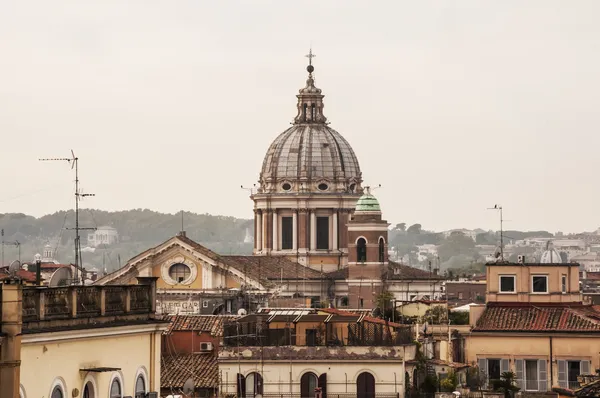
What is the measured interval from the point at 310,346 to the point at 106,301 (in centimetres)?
1806

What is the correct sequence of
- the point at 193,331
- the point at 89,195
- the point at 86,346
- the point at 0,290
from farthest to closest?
the point at 193,331, the point at 89,195, the point at 86,346, the point at 0,290

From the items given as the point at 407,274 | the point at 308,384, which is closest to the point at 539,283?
the point at 308,384

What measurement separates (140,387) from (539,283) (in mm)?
31006

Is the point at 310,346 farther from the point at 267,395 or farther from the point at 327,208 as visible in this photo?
the point at 327,208

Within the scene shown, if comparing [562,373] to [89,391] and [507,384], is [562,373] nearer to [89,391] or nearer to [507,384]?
[507,384]

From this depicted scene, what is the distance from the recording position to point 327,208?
423ft

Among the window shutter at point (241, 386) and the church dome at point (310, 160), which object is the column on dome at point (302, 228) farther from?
the window shutter at point (241, 386)

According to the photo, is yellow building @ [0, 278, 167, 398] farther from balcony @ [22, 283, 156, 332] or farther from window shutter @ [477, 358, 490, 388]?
window shutter @ [477, 358, 490, 388]

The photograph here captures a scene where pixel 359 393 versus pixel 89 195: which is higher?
pixel 89 195

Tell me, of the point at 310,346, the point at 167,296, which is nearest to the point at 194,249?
the point at 167,296

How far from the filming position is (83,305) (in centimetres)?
3200

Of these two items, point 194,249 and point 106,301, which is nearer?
point 106,301

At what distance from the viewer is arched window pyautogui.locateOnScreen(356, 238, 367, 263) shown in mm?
120188

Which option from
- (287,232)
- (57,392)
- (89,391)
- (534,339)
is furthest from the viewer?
(287,232)
